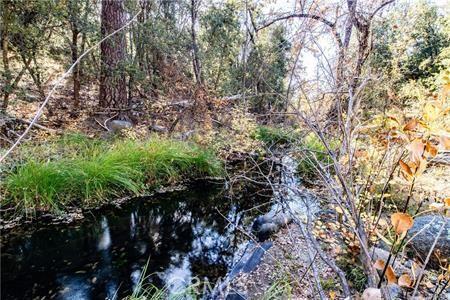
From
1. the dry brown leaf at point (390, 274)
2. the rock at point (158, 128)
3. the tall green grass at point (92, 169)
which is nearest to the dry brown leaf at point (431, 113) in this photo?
the dry brown leaf at point (390, 274)

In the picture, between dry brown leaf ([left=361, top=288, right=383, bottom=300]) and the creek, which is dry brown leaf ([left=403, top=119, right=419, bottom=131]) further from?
the creek

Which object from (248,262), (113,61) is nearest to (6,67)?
(113,61)

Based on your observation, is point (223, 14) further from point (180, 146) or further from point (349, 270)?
point (349, 270)

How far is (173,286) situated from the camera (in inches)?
105

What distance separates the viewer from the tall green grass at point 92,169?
3.54 metres

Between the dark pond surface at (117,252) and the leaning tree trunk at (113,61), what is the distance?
2713 mm

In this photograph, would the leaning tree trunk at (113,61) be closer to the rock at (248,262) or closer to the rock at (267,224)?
the rock at (267,224)

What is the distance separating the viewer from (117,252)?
3.06 m

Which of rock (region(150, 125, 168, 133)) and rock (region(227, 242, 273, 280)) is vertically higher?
rock (region(150, 125, 168, 133))


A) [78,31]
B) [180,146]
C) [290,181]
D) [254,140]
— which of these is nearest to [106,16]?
[78,31]

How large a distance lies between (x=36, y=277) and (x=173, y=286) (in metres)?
1.19

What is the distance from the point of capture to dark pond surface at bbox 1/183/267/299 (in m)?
2.53

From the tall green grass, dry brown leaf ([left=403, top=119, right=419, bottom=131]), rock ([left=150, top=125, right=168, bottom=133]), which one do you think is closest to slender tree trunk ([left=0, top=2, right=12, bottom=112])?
the tall green grass

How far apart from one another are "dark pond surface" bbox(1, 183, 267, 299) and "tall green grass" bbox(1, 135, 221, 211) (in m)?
0.35
